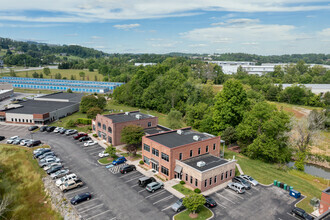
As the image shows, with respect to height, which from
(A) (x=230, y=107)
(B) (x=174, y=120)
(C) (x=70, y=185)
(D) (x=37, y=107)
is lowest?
(C) (x=70, y=185)

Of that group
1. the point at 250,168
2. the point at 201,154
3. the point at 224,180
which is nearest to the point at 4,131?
the point at 201,154

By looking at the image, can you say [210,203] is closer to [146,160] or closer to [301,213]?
[301,213]

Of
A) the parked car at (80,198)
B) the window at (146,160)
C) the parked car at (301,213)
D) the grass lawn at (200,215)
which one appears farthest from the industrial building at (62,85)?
the parked car at (301,213)

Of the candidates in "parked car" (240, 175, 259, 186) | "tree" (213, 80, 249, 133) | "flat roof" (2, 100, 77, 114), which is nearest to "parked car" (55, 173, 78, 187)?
"parked car" (240, 175, 259, 186)

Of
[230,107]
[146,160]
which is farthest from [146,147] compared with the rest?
[230,107]

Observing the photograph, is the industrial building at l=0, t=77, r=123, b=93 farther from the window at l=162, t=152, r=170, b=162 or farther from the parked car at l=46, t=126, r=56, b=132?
the window at l=162, t=152, r=170, b=162

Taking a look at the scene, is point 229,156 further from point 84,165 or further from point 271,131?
point 84,165
